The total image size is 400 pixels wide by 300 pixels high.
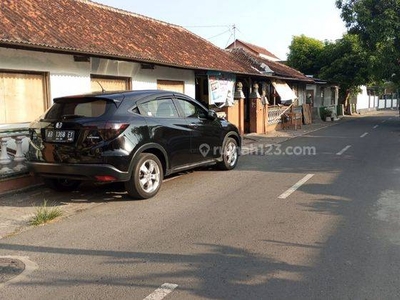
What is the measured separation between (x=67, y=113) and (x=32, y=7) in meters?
5.08

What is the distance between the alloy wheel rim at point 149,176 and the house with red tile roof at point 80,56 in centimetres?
270

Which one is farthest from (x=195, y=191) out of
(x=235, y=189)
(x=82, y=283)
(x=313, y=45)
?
(x=313, y=45)

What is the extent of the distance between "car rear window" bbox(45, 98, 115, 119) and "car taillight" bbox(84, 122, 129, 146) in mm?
237

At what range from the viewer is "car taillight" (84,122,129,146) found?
6312 mm

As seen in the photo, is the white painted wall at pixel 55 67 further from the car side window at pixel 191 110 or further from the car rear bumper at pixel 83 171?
the car side window at pixel 191 110

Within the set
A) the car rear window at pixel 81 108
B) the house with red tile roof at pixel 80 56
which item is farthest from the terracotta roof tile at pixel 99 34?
the car rear window at pixel 81 108

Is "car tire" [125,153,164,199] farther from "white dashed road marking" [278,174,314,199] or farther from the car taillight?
"white dashed road marking" [278,174,314,199]

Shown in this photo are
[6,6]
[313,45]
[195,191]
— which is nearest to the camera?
[195,191]

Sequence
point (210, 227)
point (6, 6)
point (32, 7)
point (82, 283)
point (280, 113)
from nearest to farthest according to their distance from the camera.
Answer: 1. point (82, 283)
2. point (210, 227)
3. point (6, 6)
4. point (32, 7)
5. point (280, 113)

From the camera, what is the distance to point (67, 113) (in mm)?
6812

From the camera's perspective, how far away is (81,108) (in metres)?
6.74

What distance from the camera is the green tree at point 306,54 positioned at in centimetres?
3678

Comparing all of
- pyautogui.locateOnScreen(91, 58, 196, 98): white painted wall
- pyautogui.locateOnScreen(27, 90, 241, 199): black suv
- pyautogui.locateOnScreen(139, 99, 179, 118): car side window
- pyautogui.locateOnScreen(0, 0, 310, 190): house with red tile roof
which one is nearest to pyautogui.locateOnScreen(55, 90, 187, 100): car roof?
pyautogui.locateOnScreen(27, 90, 241, 199): black suv

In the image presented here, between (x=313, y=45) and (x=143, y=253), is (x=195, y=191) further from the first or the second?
(x=313, y=45)
